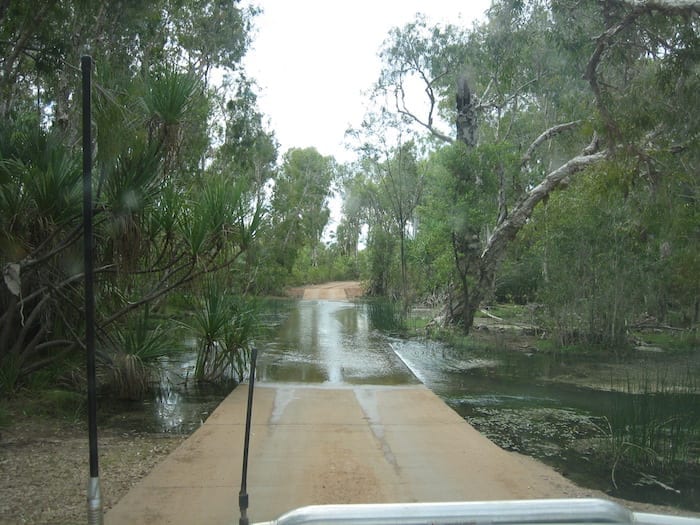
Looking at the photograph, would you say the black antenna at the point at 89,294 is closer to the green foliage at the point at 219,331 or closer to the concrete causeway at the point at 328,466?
the concrete causeway at the point at 328,466

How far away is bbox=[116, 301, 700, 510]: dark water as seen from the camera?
6465mm

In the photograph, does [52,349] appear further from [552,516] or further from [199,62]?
[199,62]

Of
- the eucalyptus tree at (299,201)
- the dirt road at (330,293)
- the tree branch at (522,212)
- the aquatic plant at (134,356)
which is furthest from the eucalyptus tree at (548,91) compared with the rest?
the dirt road at (330,293)

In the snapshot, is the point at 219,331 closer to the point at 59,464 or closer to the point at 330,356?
the point at 330,356

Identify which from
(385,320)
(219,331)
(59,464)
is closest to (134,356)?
(219,331)

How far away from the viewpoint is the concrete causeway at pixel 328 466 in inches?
196

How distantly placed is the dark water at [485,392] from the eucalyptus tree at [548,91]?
12.4 feet

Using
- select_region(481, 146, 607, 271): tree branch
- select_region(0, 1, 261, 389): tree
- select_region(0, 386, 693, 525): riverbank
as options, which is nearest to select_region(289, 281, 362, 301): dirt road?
select_region(481, 146, 607, 271): tree branch

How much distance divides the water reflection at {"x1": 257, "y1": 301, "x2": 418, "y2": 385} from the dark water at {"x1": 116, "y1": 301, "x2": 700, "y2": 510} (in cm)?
2

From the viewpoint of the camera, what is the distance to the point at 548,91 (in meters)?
20.6

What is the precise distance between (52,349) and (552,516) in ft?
28.4

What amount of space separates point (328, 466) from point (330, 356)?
773cm

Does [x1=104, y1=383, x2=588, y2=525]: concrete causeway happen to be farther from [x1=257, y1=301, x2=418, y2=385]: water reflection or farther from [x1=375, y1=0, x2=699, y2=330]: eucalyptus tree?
[x1=375, y1=0, x2=699, y2=330]: eucalyptus tree

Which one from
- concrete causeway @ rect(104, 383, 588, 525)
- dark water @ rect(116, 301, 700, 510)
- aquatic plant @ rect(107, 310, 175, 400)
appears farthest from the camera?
aquatic plant @ rect(107, 310, 175, 400)
